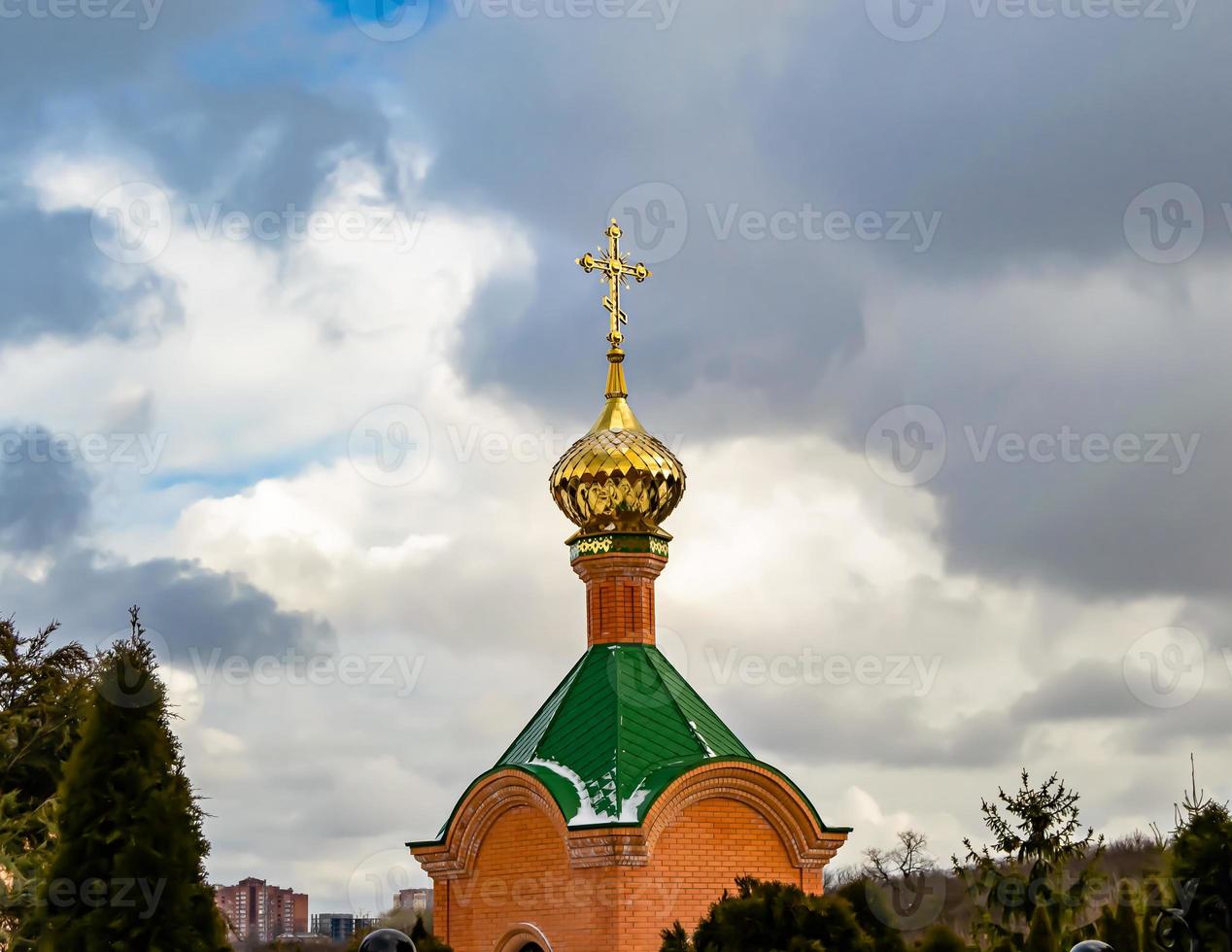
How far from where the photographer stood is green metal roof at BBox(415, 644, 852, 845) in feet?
49.5

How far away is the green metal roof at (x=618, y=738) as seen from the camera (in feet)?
49.5

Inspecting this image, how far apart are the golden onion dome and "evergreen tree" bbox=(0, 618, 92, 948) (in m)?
5.85

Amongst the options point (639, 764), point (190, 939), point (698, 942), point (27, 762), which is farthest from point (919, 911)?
point (27, 762)

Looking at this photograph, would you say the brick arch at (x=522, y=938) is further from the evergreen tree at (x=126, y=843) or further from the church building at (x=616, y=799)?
the evergreen tree at (x=126, y=843)

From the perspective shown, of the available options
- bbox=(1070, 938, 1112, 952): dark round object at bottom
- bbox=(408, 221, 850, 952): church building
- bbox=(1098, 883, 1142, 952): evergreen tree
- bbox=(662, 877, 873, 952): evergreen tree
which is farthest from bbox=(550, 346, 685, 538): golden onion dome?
bbox=(1070, 938, 1112, 952): dark round object at bottom

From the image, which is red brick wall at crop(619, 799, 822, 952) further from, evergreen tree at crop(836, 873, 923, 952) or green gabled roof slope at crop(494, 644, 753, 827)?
evergreen tree at crop(836, 873, 923, 952)

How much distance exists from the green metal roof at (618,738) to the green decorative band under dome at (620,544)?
Answer: 1.09 m

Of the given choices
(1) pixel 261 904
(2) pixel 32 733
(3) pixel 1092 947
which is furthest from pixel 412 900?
(1) pixel 261 904

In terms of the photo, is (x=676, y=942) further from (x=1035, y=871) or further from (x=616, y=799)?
(x=1035, y=871)

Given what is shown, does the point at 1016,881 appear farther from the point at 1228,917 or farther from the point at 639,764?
the point at 1228,917

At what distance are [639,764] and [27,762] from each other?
25.5 ft

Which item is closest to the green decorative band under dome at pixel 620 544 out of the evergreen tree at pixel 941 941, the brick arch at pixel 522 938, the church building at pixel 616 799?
the church building at pixel 616 799

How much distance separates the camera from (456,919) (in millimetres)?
16328

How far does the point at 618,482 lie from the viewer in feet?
57.3
